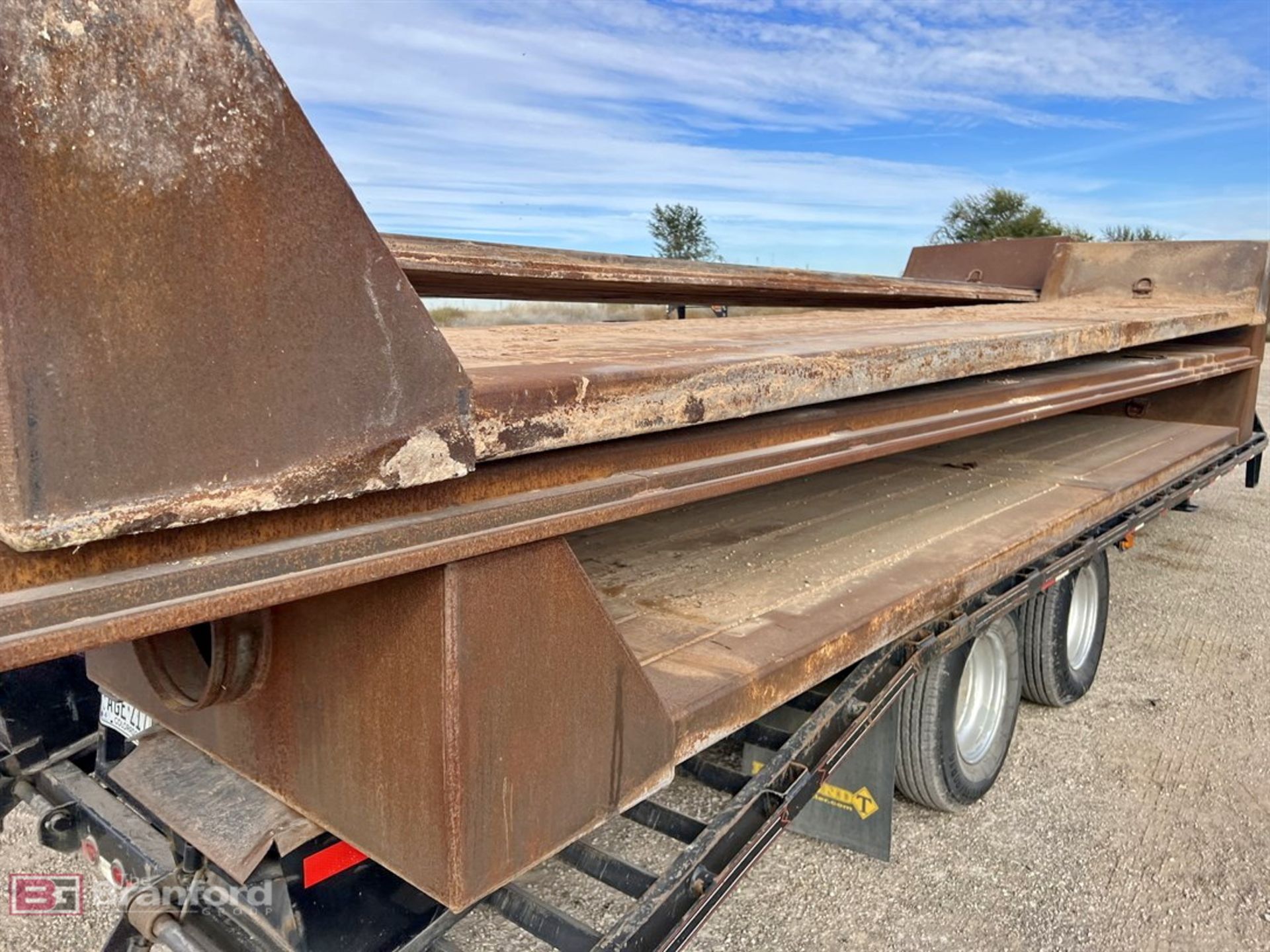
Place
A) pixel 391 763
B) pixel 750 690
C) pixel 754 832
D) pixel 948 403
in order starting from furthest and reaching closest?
pixel 948 403 → pixel 754 832 → pixel 750 690 → pixel 391 763

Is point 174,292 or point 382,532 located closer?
point 174,292

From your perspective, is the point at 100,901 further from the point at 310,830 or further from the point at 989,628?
the point at 989,628

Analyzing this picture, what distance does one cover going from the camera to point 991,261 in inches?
265

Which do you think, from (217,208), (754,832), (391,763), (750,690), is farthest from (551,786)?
(217,208)

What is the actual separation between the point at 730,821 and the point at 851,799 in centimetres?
110

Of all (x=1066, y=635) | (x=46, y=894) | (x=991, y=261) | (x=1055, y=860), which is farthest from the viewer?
(x=991, y=261)

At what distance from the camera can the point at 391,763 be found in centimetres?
132

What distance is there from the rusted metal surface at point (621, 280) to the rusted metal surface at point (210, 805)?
134cm

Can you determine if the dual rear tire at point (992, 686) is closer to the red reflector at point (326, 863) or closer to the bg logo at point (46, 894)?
the red reflector at point (326, 863)

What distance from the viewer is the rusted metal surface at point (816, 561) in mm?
1869

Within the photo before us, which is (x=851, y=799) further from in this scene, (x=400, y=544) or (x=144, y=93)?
(x=144, y=93)

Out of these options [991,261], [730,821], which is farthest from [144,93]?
[991,261]

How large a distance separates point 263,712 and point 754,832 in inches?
38.7

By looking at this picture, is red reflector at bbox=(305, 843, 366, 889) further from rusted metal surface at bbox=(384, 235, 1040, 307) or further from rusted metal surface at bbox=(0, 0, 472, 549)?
rusted metal surface at bbox=(384, 235, 1040, 307)
